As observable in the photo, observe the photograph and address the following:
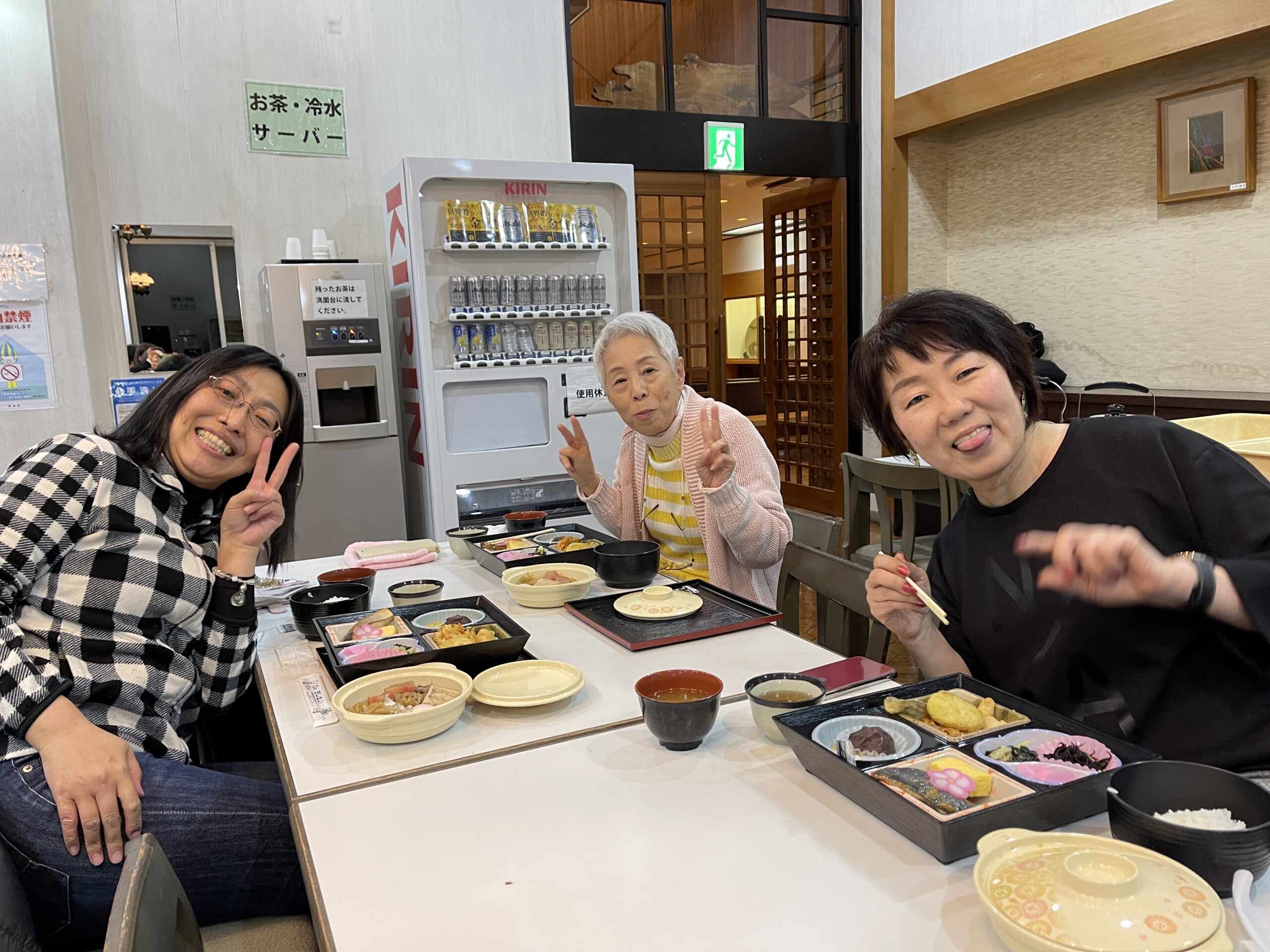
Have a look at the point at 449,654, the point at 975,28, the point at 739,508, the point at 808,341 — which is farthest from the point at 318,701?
the point at 808,341

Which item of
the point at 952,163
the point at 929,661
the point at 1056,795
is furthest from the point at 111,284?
the point at 952,163

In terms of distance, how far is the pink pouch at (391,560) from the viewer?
2426 mm

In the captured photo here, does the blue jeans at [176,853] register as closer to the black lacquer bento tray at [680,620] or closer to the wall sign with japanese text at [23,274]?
the black lacquer bento tray at [680,620]

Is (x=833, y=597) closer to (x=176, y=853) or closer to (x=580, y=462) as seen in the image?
(x=580, y=462)

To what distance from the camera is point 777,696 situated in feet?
4.38

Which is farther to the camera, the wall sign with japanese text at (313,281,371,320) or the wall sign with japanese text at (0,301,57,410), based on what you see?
the wall sign with japanese text at (313,281,371,320)

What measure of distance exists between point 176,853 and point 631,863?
0.81 meters

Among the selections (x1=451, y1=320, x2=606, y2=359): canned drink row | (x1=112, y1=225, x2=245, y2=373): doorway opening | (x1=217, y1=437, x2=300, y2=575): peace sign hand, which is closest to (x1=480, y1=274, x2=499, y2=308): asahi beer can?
(x1=451, y1=320, x2=606, y2=359): canned drink row

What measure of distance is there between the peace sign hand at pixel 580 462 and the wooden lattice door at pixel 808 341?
3920 mm

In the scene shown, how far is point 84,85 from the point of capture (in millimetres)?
3959

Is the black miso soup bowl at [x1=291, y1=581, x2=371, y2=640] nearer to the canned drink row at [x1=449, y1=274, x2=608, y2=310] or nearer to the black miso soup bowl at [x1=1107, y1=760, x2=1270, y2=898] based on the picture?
the black miso soup bowl at [x1=1107, y1=760, x2=1270, y2=898]

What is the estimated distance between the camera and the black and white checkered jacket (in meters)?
1.47

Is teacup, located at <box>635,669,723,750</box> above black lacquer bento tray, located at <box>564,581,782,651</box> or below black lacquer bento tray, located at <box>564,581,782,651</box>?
above

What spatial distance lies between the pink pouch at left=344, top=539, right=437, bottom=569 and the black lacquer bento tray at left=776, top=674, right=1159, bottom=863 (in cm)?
148
